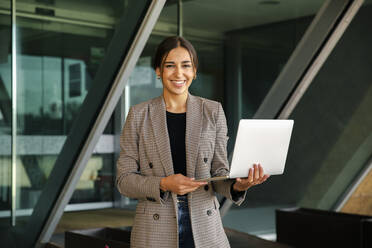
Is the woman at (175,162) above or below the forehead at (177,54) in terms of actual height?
below

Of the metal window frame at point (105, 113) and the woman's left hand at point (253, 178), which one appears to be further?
the metal window frame at point (105, 113)

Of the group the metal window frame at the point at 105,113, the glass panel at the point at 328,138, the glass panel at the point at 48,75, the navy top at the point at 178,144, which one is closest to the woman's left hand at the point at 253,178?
the navy top at the point at 178,144

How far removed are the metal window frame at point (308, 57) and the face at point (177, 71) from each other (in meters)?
3.60

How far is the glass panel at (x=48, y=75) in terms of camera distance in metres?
4.79

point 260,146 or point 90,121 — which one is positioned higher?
point 90,121

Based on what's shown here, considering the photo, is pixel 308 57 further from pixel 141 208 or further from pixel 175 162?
pixel 141 208

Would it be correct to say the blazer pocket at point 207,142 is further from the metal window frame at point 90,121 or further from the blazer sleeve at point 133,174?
the metal window frame at point 90,121

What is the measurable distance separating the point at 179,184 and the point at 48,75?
3229 mm

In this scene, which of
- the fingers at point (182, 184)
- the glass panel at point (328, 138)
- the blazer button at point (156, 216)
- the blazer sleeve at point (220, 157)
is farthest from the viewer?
the glass panel at point (328, 138)

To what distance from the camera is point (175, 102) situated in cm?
219

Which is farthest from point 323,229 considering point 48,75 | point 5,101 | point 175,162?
point 175,162

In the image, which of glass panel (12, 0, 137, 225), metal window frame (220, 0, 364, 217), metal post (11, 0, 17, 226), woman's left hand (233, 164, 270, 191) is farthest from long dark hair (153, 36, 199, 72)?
metal window frame (220, 0, 364, 217)

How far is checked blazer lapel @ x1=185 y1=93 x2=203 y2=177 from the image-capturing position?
82.8 inches

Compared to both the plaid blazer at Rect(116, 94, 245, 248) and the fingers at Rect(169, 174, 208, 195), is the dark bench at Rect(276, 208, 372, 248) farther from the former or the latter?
the fingers at Rect(169, 174, 208, 195)
